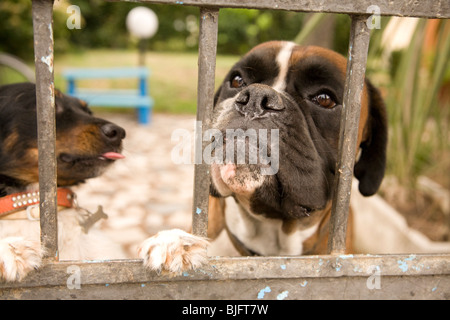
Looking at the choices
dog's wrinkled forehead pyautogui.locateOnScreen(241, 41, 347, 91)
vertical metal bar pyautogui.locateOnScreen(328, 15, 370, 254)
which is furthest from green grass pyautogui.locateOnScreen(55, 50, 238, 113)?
vertical metal bar pyautogui.locateOnScreen(328, 15, 370, 254)

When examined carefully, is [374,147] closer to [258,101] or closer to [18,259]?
[258,101]

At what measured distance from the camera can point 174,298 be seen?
1460 mm

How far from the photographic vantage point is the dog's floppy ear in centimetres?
227

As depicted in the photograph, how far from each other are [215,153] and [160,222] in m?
2.54

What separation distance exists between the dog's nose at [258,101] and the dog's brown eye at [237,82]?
59 cm

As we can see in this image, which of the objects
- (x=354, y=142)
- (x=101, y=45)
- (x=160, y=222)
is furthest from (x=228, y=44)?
(x=101, y=45)

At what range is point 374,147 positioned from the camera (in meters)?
2.30

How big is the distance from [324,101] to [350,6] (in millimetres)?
727

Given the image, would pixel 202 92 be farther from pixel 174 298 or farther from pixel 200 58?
pixel 174 298

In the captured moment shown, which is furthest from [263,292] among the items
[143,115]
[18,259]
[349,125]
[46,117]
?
[143,115]

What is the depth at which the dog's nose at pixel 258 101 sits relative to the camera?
5.24 ft

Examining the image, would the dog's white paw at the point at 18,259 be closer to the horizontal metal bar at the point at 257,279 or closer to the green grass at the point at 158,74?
the horizontal metal bar at the point at 257,279

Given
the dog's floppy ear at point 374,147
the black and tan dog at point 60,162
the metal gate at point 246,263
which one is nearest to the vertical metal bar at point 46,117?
the metal gate at point 246,263

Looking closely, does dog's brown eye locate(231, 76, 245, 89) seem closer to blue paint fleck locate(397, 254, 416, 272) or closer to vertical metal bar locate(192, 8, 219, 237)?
vertical metal bar locate(192, 8, 219, 237)
